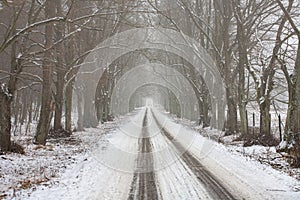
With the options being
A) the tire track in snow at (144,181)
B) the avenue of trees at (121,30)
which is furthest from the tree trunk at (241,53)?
the tire track in snow at (144,181)

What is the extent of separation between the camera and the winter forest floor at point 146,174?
27.3 ft

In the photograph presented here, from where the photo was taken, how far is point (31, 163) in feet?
40.7

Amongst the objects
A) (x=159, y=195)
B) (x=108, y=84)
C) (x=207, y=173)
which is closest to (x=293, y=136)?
(x=207, y=173)

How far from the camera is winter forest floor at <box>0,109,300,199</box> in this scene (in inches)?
328

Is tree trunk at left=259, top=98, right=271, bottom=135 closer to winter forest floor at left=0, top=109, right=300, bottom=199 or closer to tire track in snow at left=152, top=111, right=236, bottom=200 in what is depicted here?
winter forest floor at left=0, top=109, right=300, bottom=199

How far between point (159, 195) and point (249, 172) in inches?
156

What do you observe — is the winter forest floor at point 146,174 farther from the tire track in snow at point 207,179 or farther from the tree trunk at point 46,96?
the tree trunk at point 46,96

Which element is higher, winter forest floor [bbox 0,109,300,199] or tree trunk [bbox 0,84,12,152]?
tree trunk [bbox 0,84,12,152]

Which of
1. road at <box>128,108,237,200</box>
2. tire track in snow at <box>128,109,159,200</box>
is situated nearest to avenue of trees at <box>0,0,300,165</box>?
road at <box>128,108,237,200</box>

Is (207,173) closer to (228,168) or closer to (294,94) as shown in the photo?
(228,168)

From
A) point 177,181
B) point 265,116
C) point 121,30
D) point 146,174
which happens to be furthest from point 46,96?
point 121,30

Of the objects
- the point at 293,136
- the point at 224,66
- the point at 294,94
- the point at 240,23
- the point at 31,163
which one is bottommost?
the point at 31,163

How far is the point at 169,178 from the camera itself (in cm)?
998

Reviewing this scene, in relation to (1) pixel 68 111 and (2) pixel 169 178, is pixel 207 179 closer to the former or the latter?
(2) pixel 169 178
